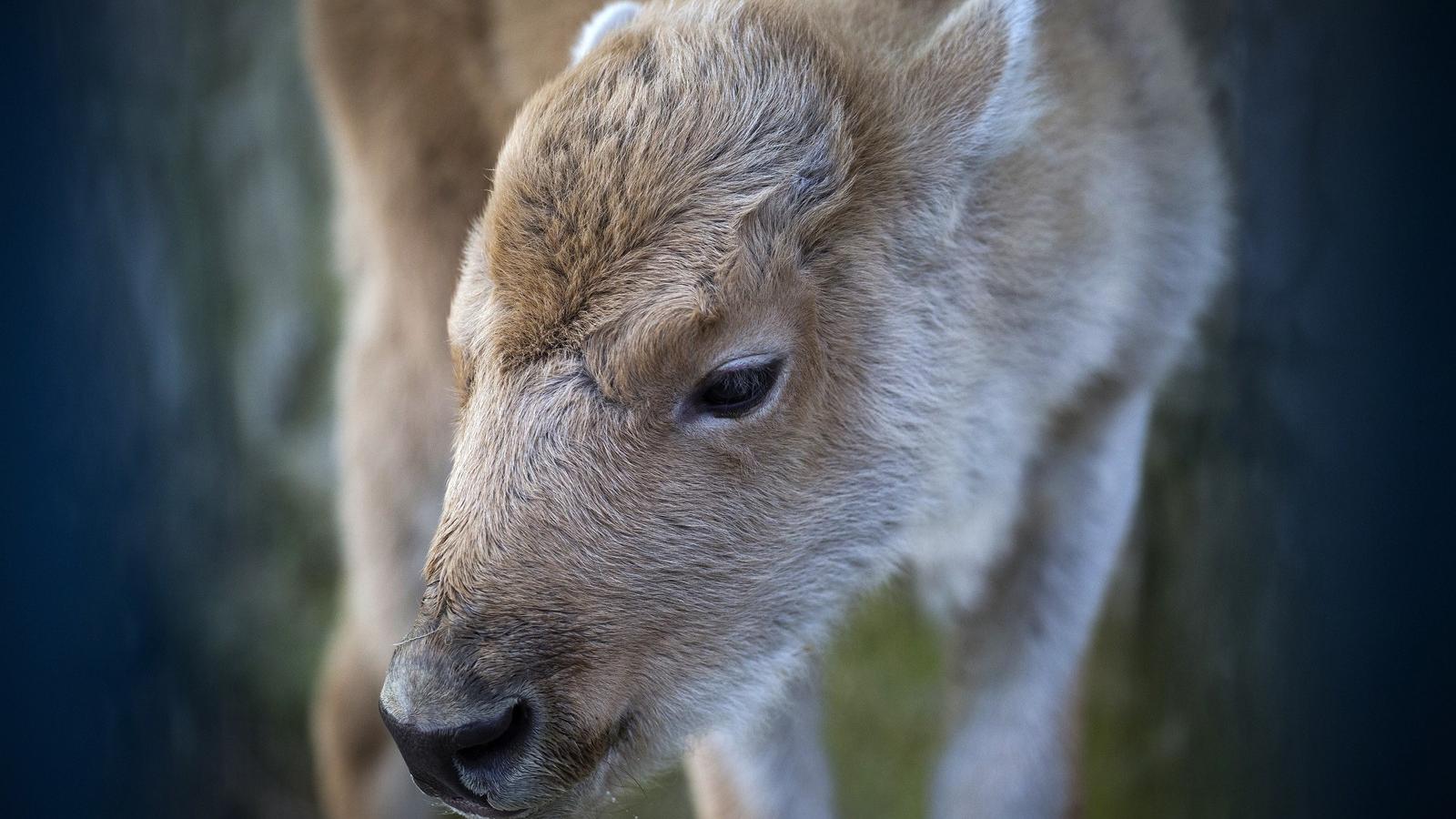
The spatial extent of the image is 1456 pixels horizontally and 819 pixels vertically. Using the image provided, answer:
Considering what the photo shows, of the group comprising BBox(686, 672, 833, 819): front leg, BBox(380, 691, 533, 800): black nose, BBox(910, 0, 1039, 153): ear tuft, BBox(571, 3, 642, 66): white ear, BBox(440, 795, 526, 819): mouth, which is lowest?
BBox(686, 672, 833, 819): front leg

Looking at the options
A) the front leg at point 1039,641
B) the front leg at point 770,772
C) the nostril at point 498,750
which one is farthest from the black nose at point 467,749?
the front leg at point 1039,641

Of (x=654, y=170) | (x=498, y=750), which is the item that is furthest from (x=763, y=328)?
(x=498, y=750)

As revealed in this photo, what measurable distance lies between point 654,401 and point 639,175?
315 millimetres

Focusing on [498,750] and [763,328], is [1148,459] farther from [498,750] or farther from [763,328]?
[498,750]

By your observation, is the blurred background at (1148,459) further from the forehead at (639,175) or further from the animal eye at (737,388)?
the forehead at (639,175)

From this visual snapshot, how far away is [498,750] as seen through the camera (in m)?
1.61

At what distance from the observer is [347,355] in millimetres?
3332

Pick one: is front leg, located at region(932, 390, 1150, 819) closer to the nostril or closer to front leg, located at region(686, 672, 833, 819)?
front leg, located at region(686, 672, 833, 819)

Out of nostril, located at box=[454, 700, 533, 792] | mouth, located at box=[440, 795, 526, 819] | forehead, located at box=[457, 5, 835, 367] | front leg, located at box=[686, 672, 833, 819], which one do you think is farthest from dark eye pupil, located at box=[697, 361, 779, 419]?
front leg, located at box=[686, 672, 833, 819]

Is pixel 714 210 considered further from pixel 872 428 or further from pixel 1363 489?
pixel 1363 489

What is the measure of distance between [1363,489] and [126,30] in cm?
301

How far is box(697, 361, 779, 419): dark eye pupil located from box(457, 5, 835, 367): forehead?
0.12 m

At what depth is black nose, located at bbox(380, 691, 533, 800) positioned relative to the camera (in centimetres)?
156

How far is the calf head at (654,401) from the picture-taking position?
164 centimetres
